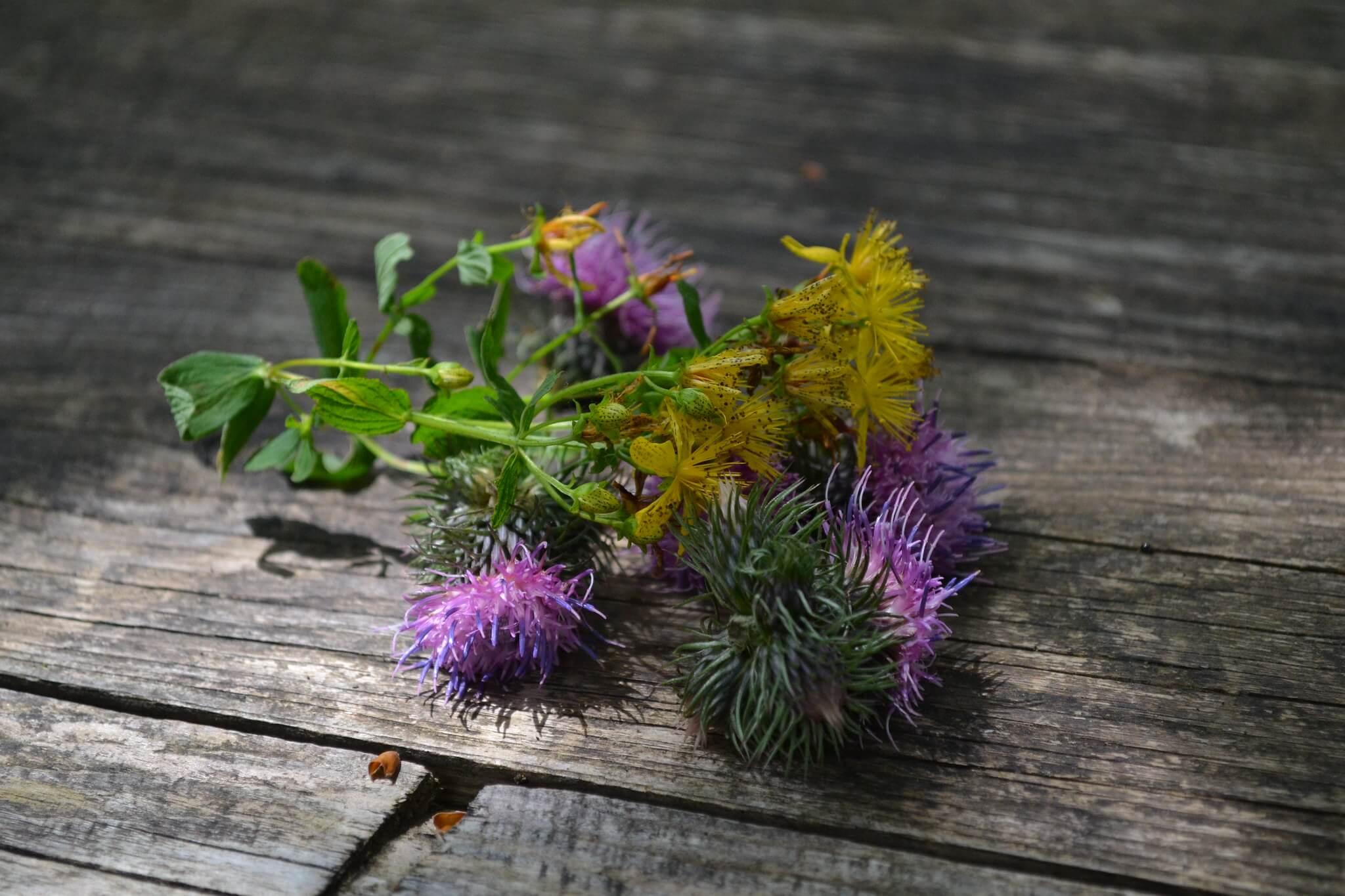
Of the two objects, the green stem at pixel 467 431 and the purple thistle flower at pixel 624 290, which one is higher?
the purple thistle flower at pixel 624 290

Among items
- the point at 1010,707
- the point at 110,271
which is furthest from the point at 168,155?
the point at 1010,707

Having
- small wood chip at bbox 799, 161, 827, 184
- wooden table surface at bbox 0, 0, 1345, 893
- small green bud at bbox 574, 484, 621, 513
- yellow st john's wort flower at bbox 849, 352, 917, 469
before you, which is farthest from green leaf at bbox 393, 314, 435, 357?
small wood chip at bbox 799, 161, 827, 184

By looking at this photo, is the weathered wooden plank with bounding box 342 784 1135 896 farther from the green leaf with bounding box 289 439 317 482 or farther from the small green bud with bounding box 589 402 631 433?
the green leaf with bounding box 289 439 317 482

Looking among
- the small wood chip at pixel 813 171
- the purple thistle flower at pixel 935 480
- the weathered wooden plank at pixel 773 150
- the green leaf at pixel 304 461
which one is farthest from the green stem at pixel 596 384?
the small wood chip at pixel 813 171

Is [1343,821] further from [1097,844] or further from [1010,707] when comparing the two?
[1010,707]

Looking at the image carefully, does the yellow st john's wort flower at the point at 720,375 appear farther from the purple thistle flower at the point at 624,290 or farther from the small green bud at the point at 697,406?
the purple thistle flower at the point at 624,290
